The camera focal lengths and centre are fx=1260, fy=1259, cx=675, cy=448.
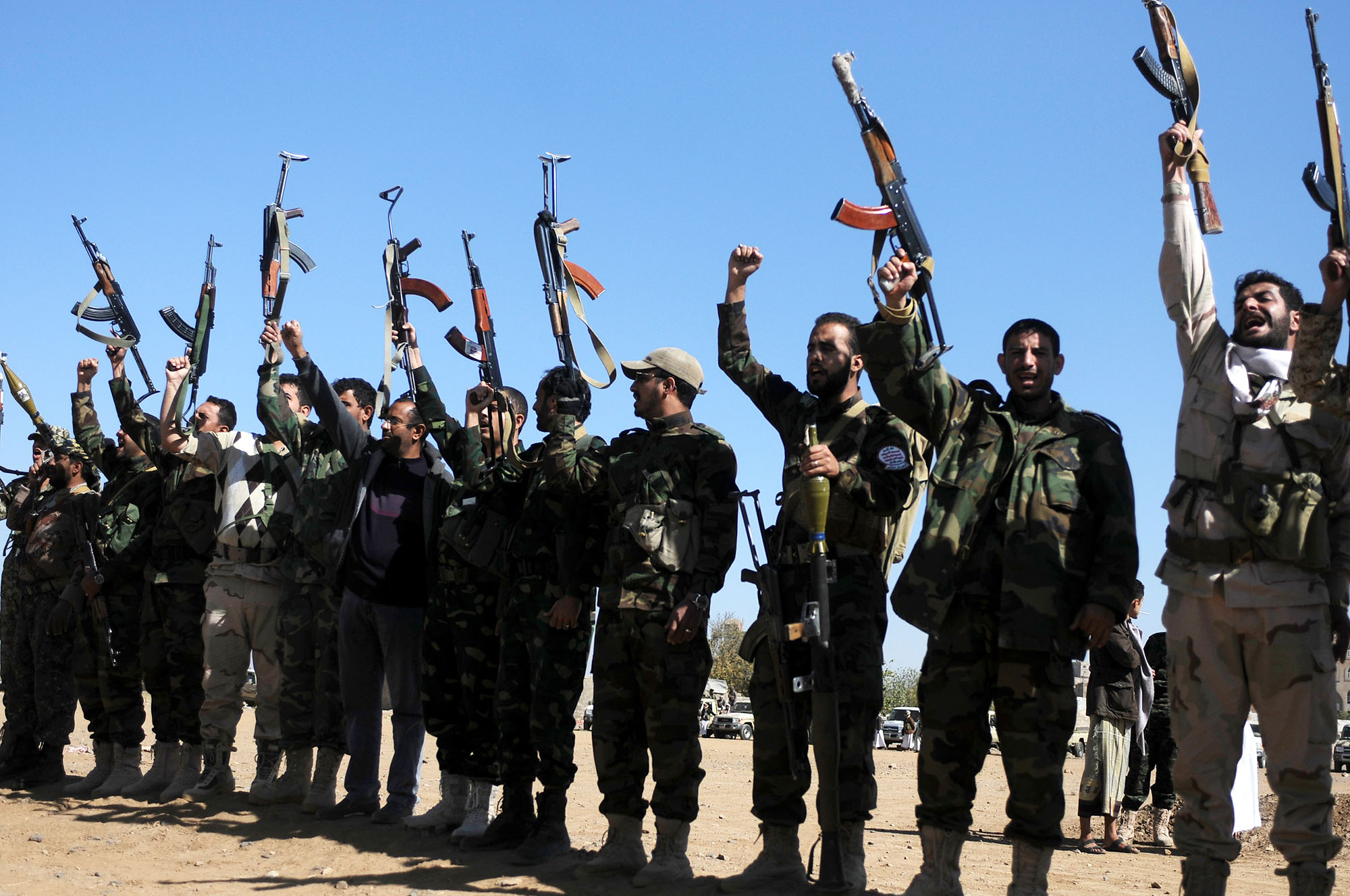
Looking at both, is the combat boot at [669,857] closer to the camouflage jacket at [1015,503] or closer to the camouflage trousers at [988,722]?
the camouflage trousers at [988,722]

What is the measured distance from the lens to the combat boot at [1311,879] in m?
4.19

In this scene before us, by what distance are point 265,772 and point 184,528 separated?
180cm

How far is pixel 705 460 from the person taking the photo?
6.11m

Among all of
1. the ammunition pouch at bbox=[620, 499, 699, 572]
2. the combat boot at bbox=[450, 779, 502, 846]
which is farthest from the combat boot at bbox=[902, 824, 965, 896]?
the combat boot at bbox=[450, 779, 502, 846]

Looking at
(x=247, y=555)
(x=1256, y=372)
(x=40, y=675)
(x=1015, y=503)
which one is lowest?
(x=40, y=675)

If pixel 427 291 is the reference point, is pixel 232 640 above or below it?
below

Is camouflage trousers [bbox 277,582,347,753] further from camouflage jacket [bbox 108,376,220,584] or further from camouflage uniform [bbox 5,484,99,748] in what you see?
camouflage uniform [bbox 5,484,99,748]

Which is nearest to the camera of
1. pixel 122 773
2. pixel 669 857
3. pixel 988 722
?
pixel 988 722

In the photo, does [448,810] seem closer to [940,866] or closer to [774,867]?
[774,867]

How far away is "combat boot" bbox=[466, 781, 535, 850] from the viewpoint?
6.61 metres

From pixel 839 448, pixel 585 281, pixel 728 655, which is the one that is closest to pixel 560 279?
pixel 585 281

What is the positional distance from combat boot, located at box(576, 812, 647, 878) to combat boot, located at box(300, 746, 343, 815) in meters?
2.51

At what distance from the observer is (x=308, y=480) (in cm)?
816

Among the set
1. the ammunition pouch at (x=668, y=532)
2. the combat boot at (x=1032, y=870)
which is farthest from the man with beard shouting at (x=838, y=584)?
the combat boot at (x=1032, y=870)
